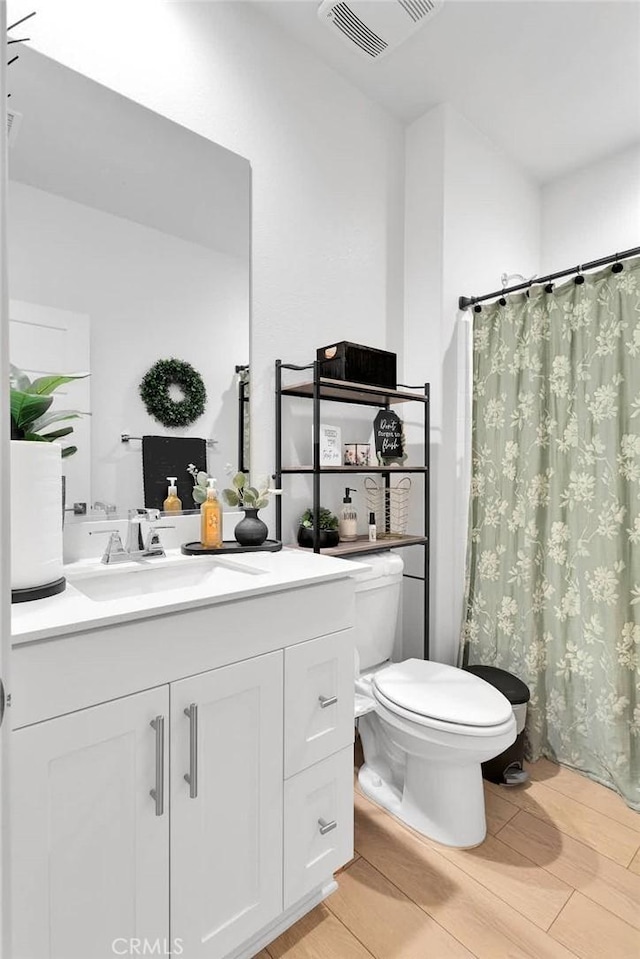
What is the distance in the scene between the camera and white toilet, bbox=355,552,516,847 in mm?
1438

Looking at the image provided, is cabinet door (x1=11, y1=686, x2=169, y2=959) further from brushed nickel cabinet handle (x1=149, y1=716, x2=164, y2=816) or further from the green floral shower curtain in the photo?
the green floral shower curtain

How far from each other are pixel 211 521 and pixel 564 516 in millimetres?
1339

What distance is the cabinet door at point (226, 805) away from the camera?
38.9 inches

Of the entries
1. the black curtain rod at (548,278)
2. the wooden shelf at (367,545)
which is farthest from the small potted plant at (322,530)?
the black curtain rod at (548,278)

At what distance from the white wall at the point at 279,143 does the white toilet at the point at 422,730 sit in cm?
72

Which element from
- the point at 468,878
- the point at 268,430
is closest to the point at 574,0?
the point at 268,430

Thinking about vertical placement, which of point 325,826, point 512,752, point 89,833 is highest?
point 89,833

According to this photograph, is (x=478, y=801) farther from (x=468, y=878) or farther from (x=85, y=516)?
(x=85, y=516)

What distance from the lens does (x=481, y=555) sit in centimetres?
219

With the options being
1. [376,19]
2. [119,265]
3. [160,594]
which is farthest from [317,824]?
[376,19]

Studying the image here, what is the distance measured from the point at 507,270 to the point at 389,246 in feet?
2.27

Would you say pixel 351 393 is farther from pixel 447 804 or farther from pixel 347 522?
pixel 447 804

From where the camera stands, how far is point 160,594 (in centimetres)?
103

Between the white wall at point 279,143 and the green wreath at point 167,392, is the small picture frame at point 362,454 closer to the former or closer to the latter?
the white wall at point 279,143
